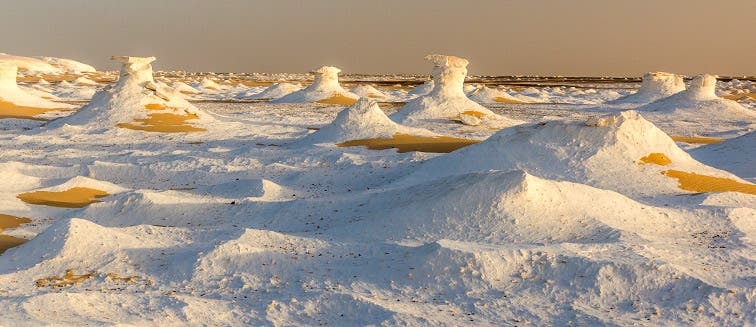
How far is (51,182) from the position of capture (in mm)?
18453

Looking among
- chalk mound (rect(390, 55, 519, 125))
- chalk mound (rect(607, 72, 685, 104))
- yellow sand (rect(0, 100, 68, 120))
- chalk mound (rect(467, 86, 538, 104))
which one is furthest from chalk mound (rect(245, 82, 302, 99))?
chalk mound (rect(607, 72, 685, 104))

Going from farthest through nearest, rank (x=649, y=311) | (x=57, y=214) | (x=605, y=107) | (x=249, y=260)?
(x=605, y=107) < (x=57, y=214) < (x=249, y=260) < (x=649, y=311)

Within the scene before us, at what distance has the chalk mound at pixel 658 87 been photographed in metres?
49.1

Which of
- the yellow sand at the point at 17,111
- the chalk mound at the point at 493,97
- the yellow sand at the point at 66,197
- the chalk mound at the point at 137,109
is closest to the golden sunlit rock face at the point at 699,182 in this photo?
the yellow sand at the point at 66,197

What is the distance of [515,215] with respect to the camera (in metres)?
12.3

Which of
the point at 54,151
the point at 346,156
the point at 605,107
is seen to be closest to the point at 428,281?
the point at 346,156

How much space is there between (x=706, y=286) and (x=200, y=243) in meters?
7.81

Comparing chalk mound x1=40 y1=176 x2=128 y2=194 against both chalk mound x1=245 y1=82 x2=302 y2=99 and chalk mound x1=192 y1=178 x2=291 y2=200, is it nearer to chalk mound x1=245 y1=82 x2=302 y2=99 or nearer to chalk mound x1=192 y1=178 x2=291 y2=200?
chalk mound x1=192 y1=178 x2=291 y2=200

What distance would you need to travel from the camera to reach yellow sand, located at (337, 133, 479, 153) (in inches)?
906

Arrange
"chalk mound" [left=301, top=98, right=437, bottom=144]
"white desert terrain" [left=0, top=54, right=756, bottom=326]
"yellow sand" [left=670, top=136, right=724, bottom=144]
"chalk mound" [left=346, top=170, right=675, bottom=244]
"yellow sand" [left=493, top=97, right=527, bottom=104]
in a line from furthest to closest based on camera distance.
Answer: "yellow sand" [left=493, top=97, right=527, bottom=104], "yellow sand" [left=670, top=136, right=724, bottom=144], "chalk mound" [left=301, top=98, right=437, bottom=144], "chalk mound" [left=346, top=170, right=675, bottom=244], "white desert terrain" [left=0, top=54, right=756, bottom=326]

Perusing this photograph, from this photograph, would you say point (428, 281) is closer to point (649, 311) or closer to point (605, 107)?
point (649, 311)

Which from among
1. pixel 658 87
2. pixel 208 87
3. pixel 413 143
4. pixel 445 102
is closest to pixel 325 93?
pixel 445 102

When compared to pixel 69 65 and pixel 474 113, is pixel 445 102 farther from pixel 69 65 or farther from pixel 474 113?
pixel 69 65

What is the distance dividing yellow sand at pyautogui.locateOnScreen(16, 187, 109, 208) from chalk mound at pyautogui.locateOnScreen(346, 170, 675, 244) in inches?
282
